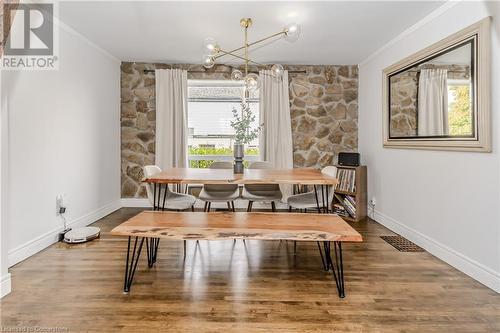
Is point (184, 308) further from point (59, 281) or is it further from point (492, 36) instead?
point (492, 36)

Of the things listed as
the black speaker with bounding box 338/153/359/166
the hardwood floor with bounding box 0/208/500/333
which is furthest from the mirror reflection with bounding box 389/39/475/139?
the hardwood floor with bounding box 0/208/500/333

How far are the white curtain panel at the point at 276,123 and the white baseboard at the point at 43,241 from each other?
2616 mm

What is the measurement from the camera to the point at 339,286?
217cm

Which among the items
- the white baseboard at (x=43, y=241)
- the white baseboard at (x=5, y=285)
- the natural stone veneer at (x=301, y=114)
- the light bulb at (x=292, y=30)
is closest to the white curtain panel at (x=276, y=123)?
the natural stone veneer at (x=301, y=114)

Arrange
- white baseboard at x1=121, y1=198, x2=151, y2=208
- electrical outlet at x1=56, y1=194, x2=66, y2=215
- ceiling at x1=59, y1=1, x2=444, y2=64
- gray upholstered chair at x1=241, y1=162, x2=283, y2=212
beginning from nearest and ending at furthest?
ceiling at x1=59, y1=1, x2=444, y2=64
electrical outlet at x1=56, y1=194, x2=66, y2=215
gray upholstered chair at x1=241, y1=162, x2=283, y2=212
white baseboard at x1=121, y1=198, x2=151, y2=208

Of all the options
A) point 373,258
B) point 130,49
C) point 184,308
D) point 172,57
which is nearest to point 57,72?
point 130,49

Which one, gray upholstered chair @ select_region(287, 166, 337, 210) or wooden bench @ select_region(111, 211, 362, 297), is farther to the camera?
gray upholstered chair @ select_region(287, 166, 337, 210)

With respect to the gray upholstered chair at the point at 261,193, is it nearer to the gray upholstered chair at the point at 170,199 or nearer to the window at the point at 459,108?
the gray upholstered chair at the point at 170,199

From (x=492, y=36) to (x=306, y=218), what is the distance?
1958mm

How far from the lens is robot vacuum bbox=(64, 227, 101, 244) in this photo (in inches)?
127

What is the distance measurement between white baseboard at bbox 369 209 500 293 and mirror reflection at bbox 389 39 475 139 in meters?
1.03

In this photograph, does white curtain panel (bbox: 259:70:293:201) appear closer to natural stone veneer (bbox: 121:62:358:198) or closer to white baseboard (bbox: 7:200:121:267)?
natural stone veneer (bbox: 121:62:358:198)

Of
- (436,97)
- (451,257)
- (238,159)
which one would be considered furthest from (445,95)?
(238,159)

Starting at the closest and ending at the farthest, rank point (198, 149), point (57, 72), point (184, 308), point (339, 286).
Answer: point (184, 308), point (339, 286), point (57, 72), point (198, 149)
